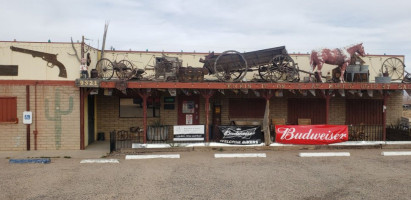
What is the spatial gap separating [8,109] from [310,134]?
45.9 feet

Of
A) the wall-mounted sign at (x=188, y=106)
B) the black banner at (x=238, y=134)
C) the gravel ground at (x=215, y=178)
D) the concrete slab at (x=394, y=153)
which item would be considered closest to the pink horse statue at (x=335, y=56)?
the concrete slab at (x=394, y=153)

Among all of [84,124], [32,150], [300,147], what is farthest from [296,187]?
[32,150]

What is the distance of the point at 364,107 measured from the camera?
1953 centimetres

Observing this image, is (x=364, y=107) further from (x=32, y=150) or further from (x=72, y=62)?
(x=32, y=150)

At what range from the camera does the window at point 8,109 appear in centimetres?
1528

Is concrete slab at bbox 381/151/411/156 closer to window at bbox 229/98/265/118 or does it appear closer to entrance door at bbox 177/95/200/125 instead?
window at bbox 229/98/265/118

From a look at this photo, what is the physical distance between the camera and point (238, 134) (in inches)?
621

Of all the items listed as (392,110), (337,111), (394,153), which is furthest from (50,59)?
(392,110)

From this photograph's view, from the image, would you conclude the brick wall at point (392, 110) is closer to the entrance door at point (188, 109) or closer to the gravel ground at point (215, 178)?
the gravel ground at point (215, 178)

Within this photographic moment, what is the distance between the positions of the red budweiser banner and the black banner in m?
1.19

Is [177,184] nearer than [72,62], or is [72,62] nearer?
[177,184]

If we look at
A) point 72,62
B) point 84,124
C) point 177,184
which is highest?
point 72,62

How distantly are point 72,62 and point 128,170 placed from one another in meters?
6.54

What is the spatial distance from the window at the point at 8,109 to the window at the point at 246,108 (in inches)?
426
